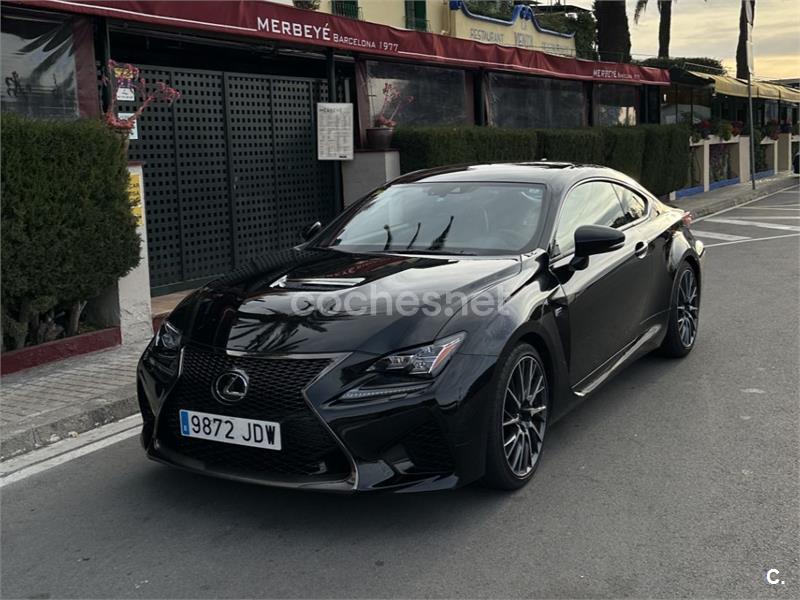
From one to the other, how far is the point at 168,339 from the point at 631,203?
348 cm

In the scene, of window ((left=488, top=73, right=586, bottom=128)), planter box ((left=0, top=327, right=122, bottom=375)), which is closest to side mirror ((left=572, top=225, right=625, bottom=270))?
planter box ((left=0, top=327, right=122, bottom=375))

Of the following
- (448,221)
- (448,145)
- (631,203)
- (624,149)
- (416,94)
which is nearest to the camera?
(448,221)

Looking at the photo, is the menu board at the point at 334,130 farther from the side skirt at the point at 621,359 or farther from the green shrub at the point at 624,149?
the green shrub at the point at 624,149

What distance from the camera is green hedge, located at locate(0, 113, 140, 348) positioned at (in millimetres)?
6301

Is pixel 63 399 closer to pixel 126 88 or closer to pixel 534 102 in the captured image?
pixel 126 88

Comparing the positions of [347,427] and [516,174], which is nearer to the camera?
[347,427]

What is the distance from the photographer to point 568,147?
53.7ft

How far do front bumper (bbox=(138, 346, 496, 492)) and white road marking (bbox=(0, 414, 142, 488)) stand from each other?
57.1 inches

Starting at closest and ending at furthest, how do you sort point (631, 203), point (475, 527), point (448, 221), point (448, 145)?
1. point (475, 527)
2. point (448, 221)
3. point (631, 203)
4. point (448, 145)

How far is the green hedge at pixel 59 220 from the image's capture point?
6301 mm

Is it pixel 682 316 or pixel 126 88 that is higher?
pixel 126 88

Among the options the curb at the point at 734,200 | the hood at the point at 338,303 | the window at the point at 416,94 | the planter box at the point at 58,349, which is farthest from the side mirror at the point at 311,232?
the curb at the point at 734,200

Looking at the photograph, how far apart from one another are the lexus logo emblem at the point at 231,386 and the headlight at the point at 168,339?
44cm

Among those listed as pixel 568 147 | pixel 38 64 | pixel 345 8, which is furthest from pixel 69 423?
pixel 345 8
